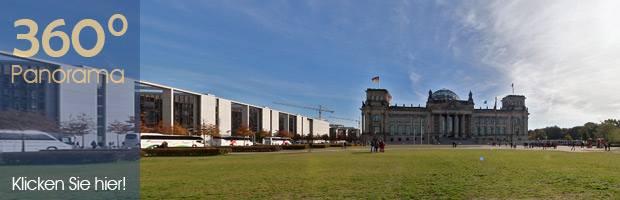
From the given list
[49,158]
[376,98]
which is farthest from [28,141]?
[376,98]

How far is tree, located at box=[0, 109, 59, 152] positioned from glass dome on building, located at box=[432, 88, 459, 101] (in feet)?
463

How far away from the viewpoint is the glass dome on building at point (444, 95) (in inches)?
5707

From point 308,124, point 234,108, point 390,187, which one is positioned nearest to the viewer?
point 390,187

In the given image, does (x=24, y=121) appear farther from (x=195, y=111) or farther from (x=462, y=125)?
(x=462, y=125)

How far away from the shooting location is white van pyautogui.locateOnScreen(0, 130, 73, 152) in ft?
77.7

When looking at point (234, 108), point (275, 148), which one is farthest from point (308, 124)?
point (275, 148)

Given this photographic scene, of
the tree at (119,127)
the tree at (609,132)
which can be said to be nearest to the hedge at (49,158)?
the tree at (119,127)

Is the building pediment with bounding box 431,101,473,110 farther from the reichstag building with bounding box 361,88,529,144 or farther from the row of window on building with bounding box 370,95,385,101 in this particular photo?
the row of window on building with bounding box 370,95,385,101

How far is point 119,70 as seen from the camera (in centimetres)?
1162

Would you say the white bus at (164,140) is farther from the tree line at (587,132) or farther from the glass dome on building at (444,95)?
the glass dome on building at (444,95)

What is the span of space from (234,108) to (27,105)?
9389 centimetres

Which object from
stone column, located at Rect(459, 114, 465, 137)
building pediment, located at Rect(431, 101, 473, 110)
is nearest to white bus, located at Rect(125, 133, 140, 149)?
building pediment, located at Rect(431, 101, 473, 110)

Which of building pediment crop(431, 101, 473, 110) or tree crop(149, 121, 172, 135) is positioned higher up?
building pediment crop(431, 101, 473, 110)

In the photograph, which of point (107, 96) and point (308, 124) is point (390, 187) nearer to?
point (107, 96)
